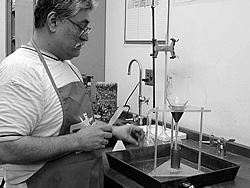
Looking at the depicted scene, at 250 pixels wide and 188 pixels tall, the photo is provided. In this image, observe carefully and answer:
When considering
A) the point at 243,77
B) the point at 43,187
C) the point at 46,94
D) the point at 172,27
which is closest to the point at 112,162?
the point at 43,187

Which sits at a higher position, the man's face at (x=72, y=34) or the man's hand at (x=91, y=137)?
the man's face at (x=72, y=34)

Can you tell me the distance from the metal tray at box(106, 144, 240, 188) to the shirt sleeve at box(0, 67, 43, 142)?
44 centimetres

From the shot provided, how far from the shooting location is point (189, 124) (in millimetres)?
2027

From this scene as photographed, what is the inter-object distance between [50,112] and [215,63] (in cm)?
102

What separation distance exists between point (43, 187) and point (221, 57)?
3.67ft

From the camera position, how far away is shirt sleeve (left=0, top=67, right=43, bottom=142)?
42.1 inches

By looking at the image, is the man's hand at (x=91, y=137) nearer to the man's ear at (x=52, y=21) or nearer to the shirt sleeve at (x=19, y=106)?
the shirt sleeve at (x=19, y=106)

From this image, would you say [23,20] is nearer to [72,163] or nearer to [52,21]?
[52,21]

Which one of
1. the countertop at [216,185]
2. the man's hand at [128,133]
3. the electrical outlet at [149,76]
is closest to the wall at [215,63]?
the electrical outlet at [149,76]

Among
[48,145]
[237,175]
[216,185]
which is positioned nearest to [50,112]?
[48,145]

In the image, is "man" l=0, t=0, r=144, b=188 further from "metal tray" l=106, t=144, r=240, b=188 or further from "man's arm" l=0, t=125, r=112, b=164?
"metal tray" l=106, t=144, r=240, b=188

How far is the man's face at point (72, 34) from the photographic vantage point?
1240mm

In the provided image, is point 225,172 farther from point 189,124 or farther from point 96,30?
point 96,30

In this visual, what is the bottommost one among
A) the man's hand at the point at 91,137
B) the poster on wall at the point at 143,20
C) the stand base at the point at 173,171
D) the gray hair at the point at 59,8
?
the stand base at the point at 173,171
